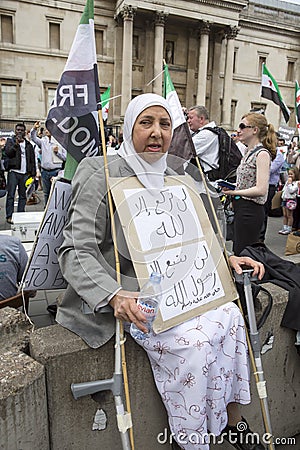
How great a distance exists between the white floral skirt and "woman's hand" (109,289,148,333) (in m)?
0.20

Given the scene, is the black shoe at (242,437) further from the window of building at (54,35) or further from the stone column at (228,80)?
the stone column at (228,80)

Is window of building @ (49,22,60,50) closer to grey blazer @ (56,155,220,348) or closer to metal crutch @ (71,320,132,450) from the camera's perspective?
grey blazer @ (56,155,220,348)

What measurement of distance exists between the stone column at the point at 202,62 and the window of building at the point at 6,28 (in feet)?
55.1

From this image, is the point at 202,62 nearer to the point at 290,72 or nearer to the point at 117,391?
the point at 290,72

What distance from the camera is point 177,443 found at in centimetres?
187

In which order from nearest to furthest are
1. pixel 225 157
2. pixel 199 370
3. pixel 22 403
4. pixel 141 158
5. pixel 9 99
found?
1. pixel 22 403
2. pixel 199 370
3. pixel 141 158
4. pixel 225 157
5. pixel 9 99

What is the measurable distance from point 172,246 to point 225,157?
115 inches

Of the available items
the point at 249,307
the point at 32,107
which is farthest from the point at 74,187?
the point at 32,107

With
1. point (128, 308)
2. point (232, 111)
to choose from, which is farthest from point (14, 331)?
point (232, 111)

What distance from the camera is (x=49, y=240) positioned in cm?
260

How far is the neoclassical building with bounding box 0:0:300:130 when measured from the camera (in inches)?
1252

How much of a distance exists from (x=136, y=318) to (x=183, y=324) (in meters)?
0.28

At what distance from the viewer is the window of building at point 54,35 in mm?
32688

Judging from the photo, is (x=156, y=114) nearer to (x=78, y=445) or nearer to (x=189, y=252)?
(x=189, y=252)
